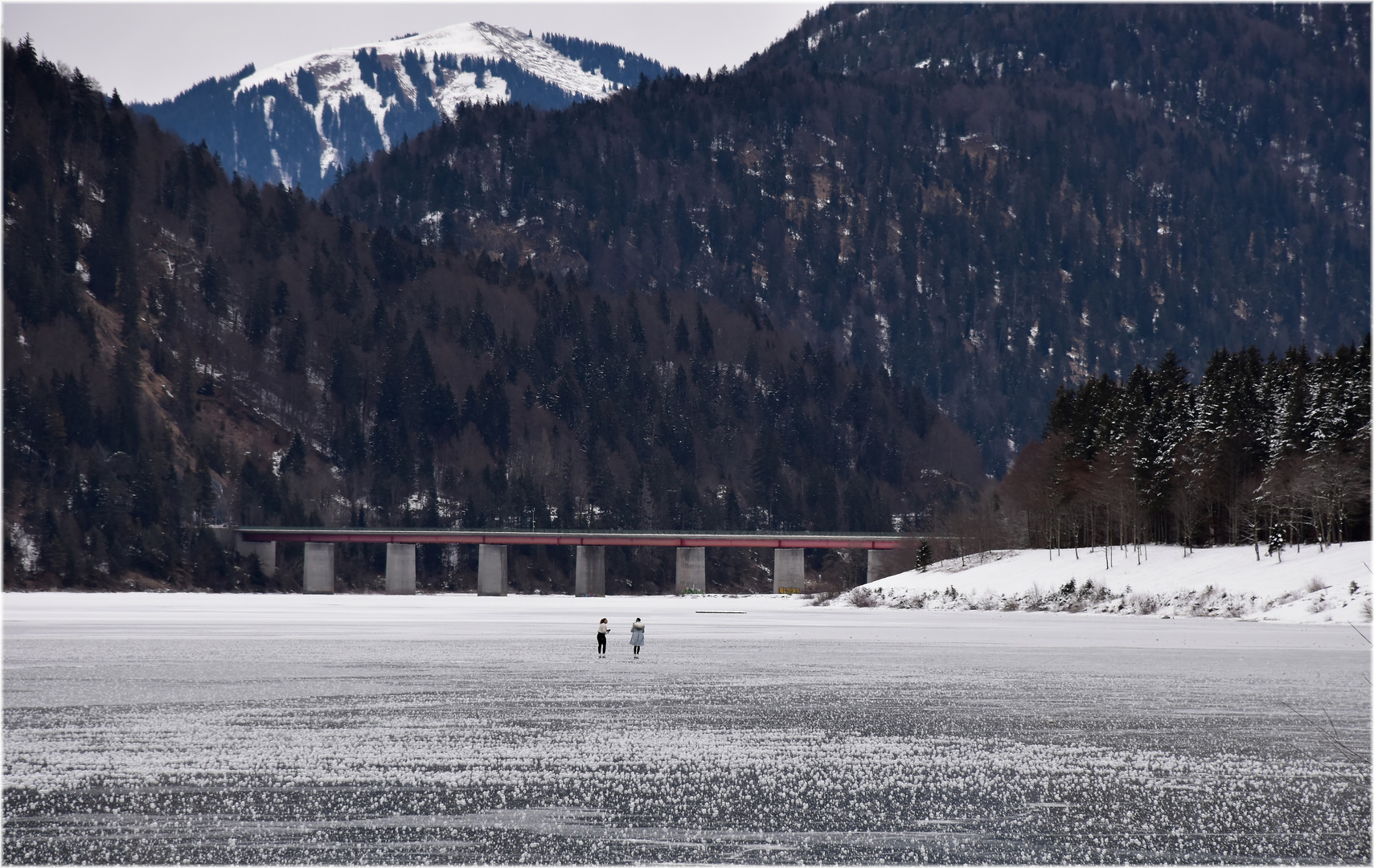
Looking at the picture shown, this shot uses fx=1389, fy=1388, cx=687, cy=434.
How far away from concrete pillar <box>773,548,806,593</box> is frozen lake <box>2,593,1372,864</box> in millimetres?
132494

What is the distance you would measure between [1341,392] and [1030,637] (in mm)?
43955

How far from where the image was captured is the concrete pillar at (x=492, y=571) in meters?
189

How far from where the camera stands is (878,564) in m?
164

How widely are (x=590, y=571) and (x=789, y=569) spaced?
88.8 ft

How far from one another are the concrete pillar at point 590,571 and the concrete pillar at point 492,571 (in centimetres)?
1023

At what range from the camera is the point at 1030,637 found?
64.9 meters

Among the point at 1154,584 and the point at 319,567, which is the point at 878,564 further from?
the point at 319,567

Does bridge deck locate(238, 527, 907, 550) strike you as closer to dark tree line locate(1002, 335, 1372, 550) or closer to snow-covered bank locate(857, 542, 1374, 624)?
dark tree line locate(1002, 335, 1372, 550)

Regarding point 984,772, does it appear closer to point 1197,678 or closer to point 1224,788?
point 1224,788

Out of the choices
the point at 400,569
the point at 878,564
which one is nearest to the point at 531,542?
the point at 400,569

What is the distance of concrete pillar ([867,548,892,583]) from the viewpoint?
154 m

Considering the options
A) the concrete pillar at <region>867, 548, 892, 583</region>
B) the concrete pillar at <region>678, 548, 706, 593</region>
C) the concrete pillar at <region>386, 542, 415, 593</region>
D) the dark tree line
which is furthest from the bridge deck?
the dark tree line

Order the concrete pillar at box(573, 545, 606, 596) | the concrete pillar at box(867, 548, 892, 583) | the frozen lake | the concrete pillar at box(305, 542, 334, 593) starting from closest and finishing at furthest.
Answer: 1. the frozen lake
2. the concrete pillar at box(867, 548, 892, 583)
3. the concrete pillar at box(573, 545, 606, 596)
4. the concrete pillar at box(305, 542, 334, 593)

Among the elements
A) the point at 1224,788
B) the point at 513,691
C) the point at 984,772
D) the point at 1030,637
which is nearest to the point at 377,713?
the point at 513,691
